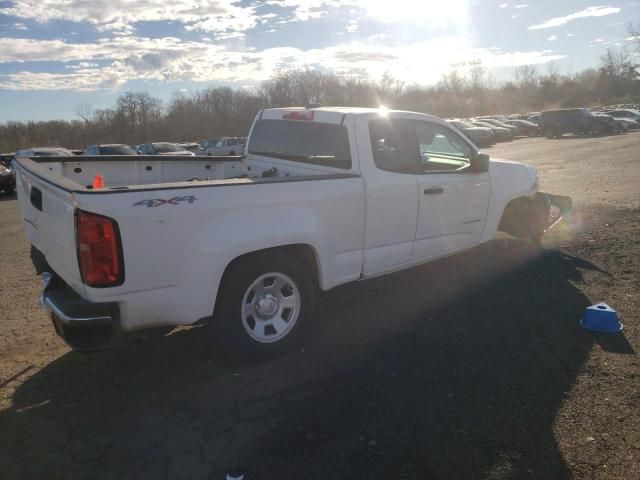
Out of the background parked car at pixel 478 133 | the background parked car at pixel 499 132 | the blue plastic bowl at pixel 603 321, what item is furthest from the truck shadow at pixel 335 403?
the background parked car at pixel 499 132

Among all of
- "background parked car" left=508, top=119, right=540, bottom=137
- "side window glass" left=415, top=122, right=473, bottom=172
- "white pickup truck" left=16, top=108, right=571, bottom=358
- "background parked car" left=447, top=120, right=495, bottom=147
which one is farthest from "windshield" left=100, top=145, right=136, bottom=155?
"background parked car" left=508, top=119, right=540, bottom=137

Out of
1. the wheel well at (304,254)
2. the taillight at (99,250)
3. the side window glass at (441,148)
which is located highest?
the side window glass at (441,148)

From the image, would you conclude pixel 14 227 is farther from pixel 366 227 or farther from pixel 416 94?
pixel 416 94

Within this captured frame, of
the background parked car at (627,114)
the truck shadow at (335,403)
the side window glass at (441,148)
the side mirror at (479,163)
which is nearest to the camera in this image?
the truck shadow at (335,403)

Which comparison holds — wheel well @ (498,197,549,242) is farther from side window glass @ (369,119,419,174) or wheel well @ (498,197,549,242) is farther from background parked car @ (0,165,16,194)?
background parked car @ (0,165,16,194)

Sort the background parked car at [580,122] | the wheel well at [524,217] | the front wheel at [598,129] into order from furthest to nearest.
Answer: the front wheel at [598,129] < the background parked car at [580,122] < the wheel well at [524,217]

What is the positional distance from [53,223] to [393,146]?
299 centimetres

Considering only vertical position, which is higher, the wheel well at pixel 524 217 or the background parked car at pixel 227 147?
the background parked car at pixel 227 147

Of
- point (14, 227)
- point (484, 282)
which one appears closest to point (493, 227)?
point (484, 282)

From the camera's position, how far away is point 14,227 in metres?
11.6

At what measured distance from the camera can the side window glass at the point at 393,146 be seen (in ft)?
15.5

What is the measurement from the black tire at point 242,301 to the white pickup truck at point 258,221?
11mm

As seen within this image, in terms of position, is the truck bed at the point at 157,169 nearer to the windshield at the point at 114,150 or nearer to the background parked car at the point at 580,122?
the windshield at the point at 114,150

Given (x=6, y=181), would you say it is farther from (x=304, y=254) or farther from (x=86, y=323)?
(x=86, y=323)
